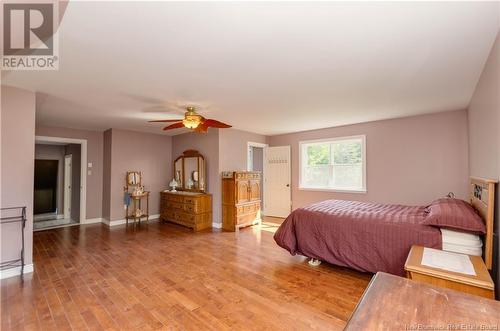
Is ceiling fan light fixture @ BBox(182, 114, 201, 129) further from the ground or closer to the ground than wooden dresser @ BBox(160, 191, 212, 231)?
further from the ground

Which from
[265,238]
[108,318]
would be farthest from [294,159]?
[108,318]

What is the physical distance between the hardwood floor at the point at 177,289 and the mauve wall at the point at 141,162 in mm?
1738

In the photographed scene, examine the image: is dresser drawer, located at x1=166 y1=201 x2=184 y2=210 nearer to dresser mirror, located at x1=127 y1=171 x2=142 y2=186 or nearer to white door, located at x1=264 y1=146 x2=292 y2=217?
dresser mirror, located at x1=127 y1=171 x2=142 y2=186

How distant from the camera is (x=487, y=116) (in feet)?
7.60

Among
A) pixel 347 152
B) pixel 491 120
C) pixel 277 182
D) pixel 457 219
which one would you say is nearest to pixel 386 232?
pixel 457 219

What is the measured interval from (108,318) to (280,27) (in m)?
2.77

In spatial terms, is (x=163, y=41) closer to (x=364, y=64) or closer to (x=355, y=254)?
(x=364, y=64)

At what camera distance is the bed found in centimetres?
219

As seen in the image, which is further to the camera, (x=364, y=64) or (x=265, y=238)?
(x=265, y=238)

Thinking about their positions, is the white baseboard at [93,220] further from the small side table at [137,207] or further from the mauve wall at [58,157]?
the mauve wall at [58,157]

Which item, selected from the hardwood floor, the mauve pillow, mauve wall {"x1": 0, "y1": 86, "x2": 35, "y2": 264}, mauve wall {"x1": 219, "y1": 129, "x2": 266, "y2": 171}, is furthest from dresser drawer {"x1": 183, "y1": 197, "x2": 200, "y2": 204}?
the mauve pillow

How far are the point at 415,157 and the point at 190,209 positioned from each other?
15.3ft

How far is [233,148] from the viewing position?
5672mm

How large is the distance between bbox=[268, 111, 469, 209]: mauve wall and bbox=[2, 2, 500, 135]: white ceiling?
505 millimetres
